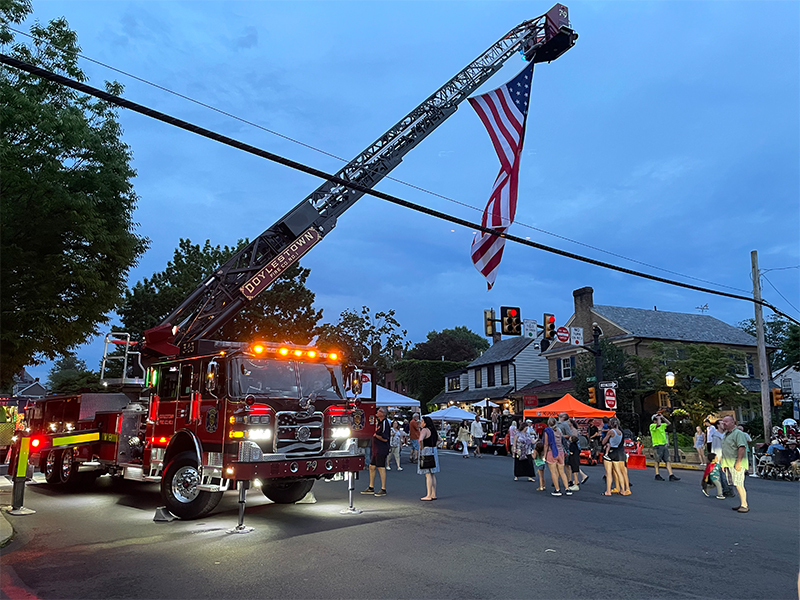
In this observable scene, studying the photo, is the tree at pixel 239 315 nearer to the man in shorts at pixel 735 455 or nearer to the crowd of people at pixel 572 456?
the crowd of people at pixel 572 456

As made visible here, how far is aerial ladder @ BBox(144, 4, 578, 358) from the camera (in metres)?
12.8

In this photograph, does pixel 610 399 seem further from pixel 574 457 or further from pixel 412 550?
pixel 412 550

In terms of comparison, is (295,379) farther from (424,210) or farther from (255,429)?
(424,210)

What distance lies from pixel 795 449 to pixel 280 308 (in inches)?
934

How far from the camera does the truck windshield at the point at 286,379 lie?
372 inches

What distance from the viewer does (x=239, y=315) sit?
3008 centimetres

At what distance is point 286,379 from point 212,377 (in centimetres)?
120

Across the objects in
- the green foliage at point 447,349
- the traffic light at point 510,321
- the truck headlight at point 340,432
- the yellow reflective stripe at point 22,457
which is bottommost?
the yellow reflective stripe at point 22,457

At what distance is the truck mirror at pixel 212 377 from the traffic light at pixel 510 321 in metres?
12.9

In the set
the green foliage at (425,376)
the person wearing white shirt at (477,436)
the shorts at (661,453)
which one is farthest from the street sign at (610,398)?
the green foliage at (425,376)

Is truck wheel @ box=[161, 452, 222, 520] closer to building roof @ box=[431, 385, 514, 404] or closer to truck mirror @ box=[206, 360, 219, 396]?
truck mirror @ box=[206, 360, 219, 396]

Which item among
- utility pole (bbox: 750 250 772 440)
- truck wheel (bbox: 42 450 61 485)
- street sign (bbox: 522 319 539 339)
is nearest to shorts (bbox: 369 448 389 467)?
truck wheel (bbox: 42 450 61 485)

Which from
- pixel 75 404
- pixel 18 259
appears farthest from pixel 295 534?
pixel 18 259

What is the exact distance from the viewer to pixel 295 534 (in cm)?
851
